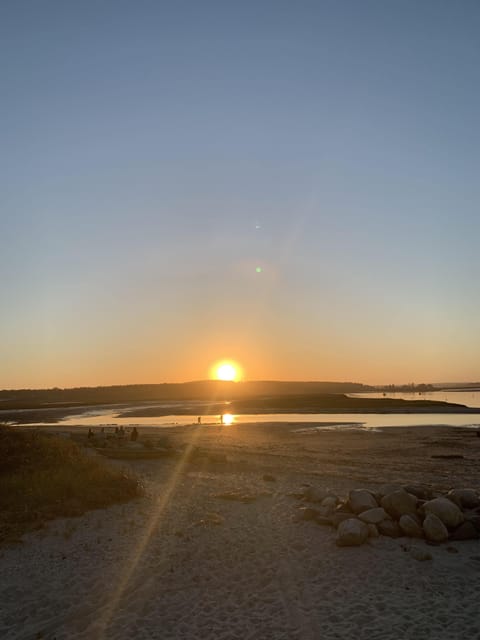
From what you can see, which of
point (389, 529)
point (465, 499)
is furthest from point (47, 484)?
point (465, 499)

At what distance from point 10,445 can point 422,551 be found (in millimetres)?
14481

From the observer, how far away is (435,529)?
1225 cm

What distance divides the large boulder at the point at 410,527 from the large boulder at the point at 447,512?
0.57 meters

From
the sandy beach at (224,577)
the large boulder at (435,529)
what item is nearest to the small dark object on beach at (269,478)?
the sandy beach at (224,577)

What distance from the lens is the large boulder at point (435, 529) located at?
12203 mm

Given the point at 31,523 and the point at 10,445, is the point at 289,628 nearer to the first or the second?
the point at 31,523

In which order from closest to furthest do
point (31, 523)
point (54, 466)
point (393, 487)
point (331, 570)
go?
point (331, 570) < point (31, 523) < point (393, 487) < point (54, 466)

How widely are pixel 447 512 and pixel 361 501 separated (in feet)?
6.94

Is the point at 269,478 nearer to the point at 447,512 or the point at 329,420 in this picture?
the point at 447,512

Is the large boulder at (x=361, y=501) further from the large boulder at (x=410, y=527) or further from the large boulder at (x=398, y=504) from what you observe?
the large boulder at (x=410, y=527)

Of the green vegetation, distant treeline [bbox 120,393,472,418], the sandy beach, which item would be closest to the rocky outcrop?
the sandy beach

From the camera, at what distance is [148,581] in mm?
10273

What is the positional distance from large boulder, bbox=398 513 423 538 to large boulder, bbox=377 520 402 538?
0.13m

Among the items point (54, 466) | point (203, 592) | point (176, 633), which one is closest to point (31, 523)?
point (54, 466)
